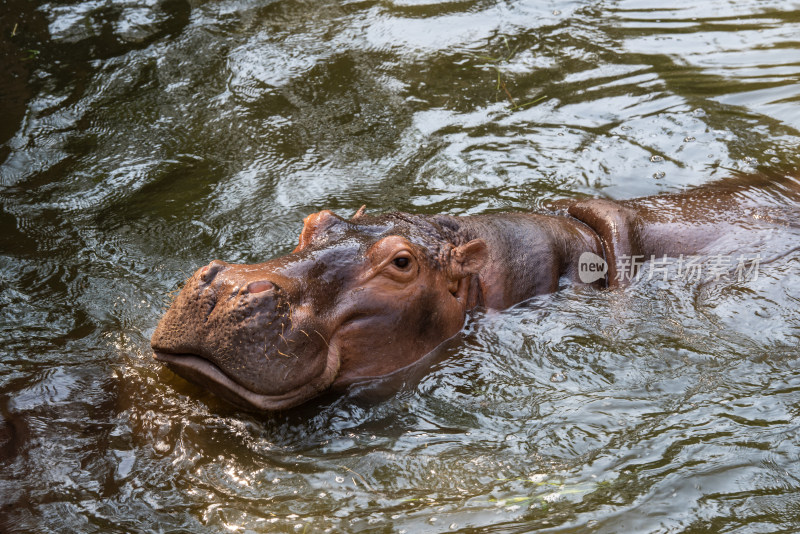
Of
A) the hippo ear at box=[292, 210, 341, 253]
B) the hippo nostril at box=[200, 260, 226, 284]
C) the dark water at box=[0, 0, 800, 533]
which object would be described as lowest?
the dark water at box=[0, 0, 800, 533]

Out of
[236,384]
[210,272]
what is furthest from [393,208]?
[236,384]

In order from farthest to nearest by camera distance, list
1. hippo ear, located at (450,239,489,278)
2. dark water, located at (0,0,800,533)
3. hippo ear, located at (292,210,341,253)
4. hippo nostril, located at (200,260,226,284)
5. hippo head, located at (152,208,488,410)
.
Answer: hippo ear, located at (450,239,489,278) → hippo ear, located at (292,210,341,253) → hippo nostril, located at (200,260,226,284) → hippo head, located at (152,208,488,410) → dark water, located at (0,0,800,533)

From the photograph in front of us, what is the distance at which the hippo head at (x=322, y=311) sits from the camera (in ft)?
12.3

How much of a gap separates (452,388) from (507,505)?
3.13ft

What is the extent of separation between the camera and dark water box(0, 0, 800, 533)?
144 inches

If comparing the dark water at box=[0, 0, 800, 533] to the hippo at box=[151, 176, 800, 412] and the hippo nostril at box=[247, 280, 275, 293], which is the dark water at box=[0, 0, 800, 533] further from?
the hippo nostril at box=[247, 280, 275, 293]

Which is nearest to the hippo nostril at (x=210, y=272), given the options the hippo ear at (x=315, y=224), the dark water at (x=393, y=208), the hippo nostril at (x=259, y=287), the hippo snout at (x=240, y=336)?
the hippo snout at (x=240, y=336)

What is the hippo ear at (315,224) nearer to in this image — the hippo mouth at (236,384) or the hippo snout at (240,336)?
the hippo snout at (240,336)

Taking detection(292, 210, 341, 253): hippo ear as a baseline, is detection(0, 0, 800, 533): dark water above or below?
below

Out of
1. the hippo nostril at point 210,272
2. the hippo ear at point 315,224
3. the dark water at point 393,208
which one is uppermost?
the hippo nostril at point 210,272

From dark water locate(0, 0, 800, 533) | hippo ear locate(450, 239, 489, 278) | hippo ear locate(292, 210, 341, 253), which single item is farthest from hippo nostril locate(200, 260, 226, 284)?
hippo ear locate(450, 239, 489, 278)

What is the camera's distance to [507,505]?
355 centimetres

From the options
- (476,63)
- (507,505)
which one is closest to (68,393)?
(507,505)

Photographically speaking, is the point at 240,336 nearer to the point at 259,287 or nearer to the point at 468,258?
the point at 259,287
